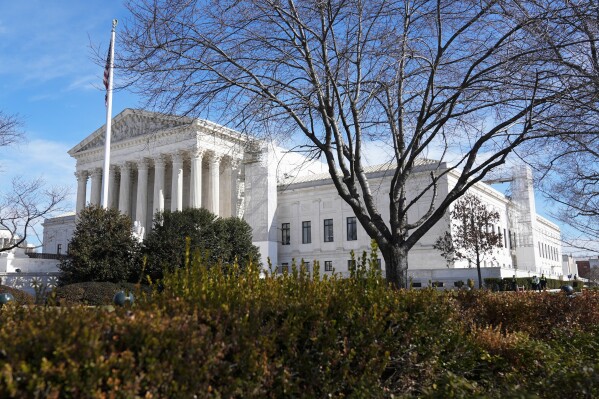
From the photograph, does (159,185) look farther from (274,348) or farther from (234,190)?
(274,348)

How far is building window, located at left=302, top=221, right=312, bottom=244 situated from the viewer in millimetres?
55719

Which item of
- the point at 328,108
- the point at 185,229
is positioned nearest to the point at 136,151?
the point at 185,229

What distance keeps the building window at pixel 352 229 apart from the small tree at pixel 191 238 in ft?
59.0

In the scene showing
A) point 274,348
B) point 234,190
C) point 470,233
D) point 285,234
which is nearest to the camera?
point 274,348

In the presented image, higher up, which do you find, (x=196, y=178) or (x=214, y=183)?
(x=196, y=178)

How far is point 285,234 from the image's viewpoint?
57406 mm

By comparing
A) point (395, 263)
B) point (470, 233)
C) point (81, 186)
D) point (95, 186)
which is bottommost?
point (395, 263)

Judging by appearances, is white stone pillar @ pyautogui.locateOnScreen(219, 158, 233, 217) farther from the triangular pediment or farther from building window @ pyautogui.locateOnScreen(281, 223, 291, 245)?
the triangular pediment

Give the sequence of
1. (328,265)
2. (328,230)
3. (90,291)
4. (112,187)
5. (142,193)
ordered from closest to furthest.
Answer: (90,291) → (142,193) → (328,265) → (328,230) → (112,187)

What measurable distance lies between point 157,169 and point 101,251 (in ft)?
75.4

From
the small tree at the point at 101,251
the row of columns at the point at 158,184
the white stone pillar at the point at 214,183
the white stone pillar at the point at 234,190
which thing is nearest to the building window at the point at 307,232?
the white stone pillar at the point at 234,190

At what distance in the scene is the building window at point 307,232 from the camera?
183ft

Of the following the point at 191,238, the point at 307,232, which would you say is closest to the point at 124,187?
the point at 307,232

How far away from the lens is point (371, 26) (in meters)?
9.41
